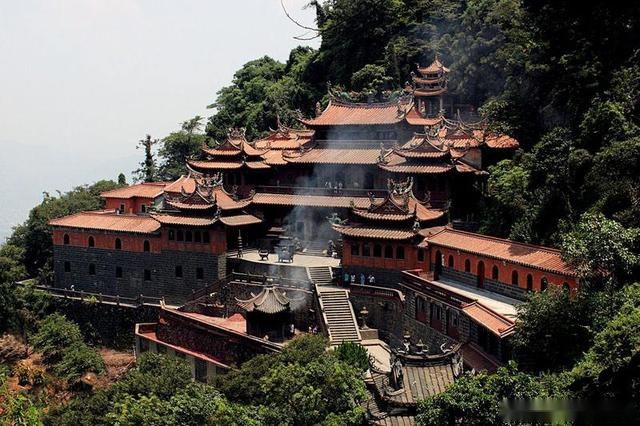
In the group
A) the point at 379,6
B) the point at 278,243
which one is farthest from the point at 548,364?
the point at 379,6

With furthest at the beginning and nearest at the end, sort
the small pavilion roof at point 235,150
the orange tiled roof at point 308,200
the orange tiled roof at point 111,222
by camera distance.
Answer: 1. the small pavilion roof at point 235,150
2. the orange tiled roof at point 111,222
3. the orange tiled roof at point 308,200

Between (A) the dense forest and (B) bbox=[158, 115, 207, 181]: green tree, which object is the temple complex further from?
(B) bbox=[158, 115, 207, 181]: green tree

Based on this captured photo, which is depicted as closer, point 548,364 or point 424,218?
point 548,364

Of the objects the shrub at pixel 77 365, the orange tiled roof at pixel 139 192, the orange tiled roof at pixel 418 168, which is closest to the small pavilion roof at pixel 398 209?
the orange tiled roof at pixel 418 168

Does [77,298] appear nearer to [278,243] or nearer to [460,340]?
[278,243]

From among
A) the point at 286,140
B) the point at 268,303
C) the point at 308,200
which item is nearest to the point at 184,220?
the point at 308,200

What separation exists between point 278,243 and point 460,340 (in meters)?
16.3

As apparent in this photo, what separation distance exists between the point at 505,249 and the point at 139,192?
1067 inches

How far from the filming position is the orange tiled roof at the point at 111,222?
Result: 148 ft

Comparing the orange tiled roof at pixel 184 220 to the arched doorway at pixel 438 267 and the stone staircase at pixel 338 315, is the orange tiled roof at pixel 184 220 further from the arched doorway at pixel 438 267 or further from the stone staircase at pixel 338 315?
the arched doorway at pixel 438 267

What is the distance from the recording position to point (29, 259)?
53.0 meters

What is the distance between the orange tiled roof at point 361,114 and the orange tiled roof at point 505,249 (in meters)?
10.8

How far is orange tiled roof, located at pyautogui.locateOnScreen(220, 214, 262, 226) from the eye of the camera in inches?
1680

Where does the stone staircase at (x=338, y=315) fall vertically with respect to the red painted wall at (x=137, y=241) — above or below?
below
